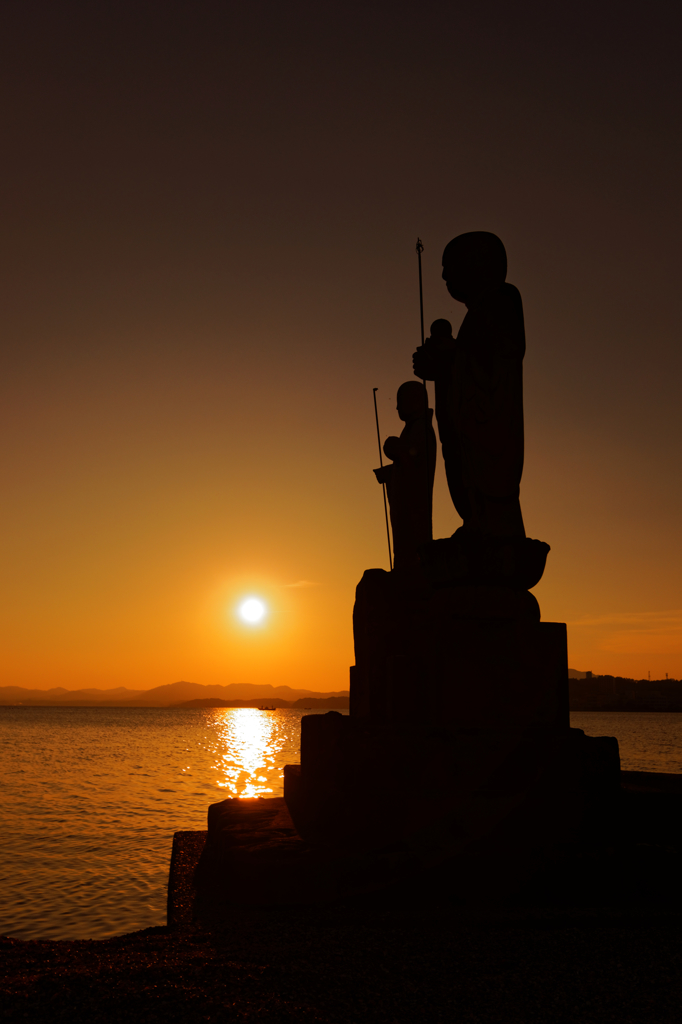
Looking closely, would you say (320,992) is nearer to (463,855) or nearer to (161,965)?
(161,965)

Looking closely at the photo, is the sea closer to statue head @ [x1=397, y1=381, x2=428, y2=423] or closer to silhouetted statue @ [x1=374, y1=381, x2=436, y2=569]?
silhouetted statue @ [x1=374, y1=381, x2=436, y2=569]

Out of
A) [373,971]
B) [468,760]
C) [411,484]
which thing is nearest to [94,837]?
[411,484]

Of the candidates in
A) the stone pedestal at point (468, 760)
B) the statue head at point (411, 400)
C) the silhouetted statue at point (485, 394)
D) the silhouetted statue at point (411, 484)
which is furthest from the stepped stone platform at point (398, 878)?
the statue head at point (411, 400)

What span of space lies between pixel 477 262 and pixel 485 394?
1.16 metres

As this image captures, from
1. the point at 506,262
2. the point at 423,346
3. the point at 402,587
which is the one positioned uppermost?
the point at 506,262

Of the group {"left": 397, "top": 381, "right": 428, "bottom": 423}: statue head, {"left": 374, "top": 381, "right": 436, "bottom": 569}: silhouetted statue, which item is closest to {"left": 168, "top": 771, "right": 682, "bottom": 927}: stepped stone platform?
{"left": 374, "top": 381, "right": 436, "bottom": 569}: silhouetted statue

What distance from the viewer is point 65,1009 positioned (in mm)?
2705

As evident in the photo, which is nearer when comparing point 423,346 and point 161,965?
point 161,965

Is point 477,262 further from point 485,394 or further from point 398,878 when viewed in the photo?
point 398,878

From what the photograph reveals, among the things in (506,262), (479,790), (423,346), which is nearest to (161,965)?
(479,790)

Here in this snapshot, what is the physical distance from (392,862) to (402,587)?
10.0ft

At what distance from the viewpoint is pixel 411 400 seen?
27.0ft

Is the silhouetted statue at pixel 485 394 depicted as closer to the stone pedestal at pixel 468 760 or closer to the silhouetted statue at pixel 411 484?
the stone pedestal at pixel 468 760

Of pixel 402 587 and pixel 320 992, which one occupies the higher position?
pixel 402 587
